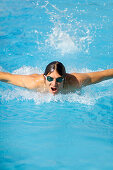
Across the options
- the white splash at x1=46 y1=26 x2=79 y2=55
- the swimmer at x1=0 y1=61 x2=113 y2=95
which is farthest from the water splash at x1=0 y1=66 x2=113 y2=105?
the white splash at x1=46 y1=26 x2=79 y2=55

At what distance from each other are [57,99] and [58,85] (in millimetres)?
526

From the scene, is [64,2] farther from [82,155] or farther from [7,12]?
[82,155]

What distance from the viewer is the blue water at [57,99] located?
3.29 metres

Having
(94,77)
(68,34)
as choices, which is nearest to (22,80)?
(94,77)

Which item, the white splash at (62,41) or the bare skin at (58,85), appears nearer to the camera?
the bare skin at (58,85)

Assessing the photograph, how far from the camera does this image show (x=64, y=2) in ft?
29.9

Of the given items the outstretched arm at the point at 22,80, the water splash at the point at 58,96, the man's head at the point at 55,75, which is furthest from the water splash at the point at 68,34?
the man's head at the point at 55,75

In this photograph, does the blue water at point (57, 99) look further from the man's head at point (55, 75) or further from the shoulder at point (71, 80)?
the man's head at point (55, 75)

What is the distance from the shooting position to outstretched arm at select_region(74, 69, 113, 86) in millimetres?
4109

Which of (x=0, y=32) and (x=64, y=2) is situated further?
(x=64, y=2)

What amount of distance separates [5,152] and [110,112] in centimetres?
187

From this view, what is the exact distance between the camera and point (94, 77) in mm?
4184

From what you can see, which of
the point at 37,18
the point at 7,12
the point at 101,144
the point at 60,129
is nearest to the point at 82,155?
the point at 101,144

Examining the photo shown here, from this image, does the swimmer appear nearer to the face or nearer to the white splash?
the face
